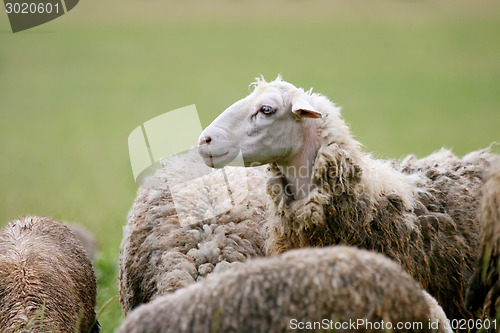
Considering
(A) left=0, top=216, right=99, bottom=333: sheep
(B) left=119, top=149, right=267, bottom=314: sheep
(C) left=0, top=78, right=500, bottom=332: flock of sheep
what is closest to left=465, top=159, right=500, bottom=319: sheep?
(C) left=0, top=78, right=500, bottom=332: flock of sheep

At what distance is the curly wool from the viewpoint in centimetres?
505

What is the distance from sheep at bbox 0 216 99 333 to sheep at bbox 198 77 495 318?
1.38m

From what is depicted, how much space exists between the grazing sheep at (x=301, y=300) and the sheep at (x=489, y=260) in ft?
2.36

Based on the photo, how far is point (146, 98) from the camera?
113 feet

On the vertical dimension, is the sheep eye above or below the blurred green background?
above

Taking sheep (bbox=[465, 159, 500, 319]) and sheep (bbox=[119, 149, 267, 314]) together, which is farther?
sheep (bbox=[119, 149, 267, 314])

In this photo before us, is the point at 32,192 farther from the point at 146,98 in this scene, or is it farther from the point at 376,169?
the point at 146,98

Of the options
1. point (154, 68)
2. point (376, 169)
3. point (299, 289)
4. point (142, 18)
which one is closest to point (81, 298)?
point (376, 169)

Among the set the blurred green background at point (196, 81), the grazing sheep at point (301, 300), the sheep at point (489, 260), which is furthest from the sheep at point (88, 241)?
the grazing sheep at point (301, 300)

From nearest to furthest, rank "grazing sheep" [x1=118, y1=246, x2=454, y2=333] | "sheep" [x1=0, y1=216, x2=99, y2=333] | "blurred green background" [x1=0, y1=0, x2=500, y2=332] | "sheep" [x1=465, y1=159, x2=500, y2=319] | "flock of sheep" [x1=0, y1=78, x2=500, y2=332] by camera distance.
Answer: "grazing sheep" [x1=118, y1=246, x2=454, y2=333] → "sheep" [x1=465, y1=159, x2=500, y2=319] → "sheep" [x1=0, y1=216, x2=99, y2=333] → "flock of sheep" [x1=0, y1=78, x2=500, y2=332] → "blurred green background" [x1=0, y1=0, x2=500, y2=332]

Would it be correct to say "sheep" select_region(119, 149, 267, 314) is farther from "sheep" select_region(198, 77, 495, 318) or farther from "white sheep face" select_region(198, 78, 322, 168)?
"white sheep face" select_region(198, 78, 322, 168)

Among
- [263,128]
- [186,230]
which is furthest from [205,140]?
[186,230]

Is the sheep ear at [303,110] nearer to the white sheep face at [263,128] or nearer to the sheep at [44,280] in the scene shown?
the white sheep face at [263,128]

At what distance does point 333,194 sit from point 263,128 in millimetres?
656
